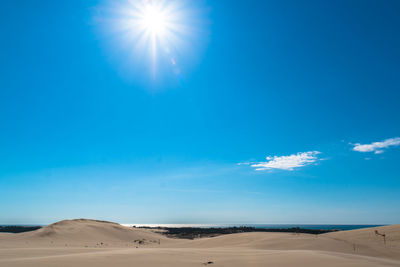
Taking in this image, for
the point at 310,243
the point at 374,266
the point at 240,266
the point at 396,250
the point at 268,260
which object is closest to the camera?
the point at 374,266

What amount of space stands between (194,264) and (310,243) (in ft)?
32.0

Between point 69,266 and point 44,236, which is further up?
point 69,266

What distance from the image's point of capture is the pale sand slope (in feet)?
26.6

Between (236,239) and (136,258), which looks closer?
(136,258)

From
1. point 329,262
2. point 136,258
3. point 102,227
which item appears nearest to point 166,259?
point 136,258

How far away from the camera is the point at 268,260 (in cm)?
863

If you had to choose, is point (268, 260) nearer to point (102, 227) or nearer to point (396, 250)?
point (396, 250)

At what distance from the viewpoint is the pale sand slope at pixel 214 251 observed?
8102mm

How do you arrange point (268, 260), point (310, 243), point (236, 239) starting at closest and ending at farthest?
point (268, 260), point (310, 243), point (236, 239)

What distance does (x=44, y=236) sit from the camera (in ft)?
76.0

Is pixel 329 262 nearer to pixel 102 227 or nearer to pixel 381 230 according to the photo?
pixel 381 230

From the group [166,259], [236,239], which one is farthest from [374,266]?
[236,239]

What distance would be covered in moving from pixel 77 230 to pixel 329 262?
87.2ft

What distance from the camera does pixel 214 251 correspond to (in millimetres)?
12250
